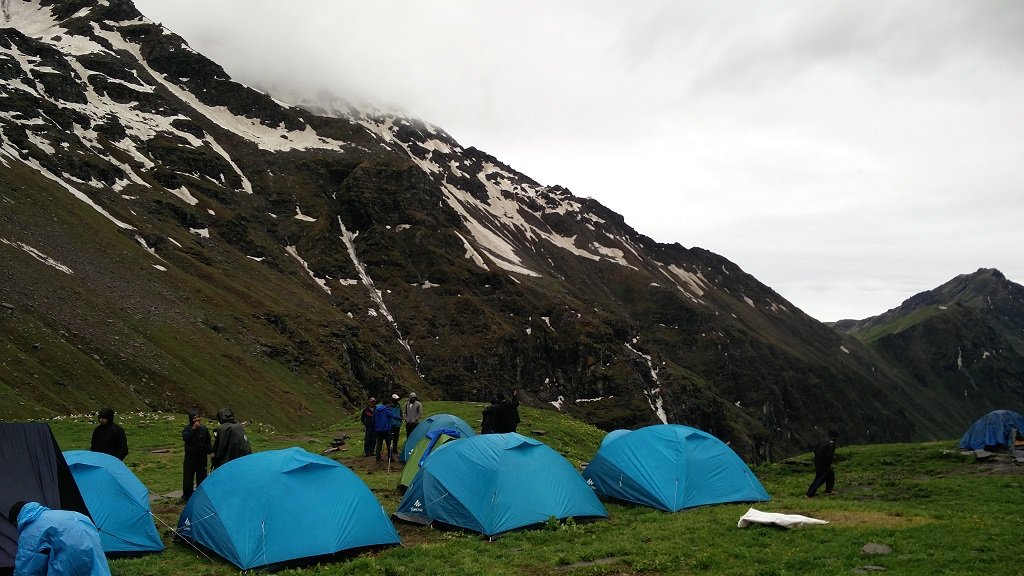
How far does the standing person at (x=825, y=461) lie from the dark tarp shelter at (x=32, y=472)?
72.6 feet

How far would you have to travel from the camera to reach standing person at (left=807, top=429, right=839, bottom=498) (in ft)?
73.8

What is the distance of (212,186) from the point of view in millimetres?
137000

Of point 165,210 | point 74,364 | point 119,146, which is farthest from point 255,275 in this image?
point 74,364

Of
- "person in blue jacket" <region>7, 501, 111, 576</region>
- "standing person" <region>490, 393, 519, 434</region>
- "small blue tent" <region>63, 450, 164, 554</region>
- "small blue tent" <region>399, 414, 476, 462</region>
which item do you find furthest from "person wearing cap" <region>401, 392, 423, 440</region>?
"person in blue jacket" <region>7, 501, 111, 576</region>

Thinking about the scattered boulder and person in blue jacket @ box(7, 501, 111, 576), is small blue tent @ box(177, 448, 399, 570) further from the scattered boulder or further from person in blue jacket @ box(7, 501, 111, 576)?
the scattered boulder

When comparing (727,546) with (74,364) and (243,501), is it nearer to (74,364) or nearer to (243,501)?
(243,501)

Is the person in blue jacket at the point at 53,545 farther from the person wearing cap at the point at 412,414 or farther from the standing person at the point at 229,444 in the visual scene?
the person wearing cap at the point at 412,414

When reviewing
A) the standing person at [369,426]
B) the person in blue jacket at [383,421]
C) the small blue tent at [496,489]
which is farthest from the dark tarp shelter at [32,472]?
the standing person at [369,426]

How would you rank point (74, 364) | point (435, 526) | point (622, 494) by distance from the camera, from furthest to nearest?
point (74, 364), point (622, 494), point (435, 526)

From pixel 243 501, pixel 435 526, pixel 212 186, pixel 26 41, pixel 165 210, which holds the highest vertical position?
pixel 26 41

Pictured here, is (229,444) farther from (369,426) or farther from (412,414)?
(412,414)

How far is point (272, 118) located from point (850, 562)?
677ft

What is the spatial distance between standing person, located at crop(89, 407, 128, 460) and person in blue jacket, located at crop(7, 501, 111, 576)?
1062 centimetres

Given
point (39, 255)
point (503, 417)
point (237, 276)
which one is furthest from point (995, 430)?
point (237, 276)
